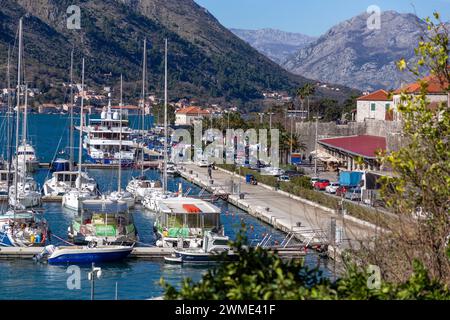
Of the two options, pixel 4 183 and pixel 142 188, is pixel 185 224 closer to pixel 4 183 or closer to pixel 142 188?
pixel 142 188

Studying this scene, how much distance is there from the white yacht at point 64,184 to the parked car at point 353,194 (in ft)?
44.0

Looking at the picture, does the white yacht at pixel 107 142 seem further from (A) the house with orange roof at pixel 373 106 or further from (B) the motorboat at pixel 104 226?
(B) the motorboat at pixel 104 226

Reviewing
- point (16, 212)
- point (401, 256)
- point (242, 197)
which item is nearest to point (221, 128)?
point (242, 197)

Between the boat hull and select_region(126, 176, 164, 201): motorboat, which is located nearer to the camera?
the boat hull

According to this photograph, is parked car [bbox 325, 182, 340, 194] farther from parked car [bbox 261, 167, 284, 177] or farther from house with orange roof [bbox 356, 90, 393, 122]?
house with orange roof [bbox 356, 90, 393, 122]

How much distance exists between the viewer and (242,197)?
164 feet

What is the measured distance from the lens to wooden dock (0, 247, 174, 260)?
105ft

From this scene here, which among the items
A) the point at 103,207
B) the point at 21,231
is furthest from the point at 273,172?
the point at 21,231

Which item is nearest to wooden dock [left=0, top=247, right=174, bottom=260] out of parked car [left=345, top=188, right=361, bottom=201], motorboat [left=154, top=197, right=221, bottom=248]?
motorboat [left=154, top=197, right=221, bottom=248]

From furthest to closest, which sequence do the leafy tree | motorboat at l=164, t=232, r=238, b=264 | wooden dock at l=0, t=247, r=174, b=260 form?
wooden dock at l=0, t=247, r=174, b=260, motorboat at l=164, t=232, r=238, b=264, the leafy tree

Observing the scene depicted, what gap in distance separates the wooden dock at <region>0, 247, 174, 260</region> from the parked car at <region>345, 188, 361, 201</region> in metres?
15.5

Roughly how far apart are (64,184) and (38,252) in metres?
21.2

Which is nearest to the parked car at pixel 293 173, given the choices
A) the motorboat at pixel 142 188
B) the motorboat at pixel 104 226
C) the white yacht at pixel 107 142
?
the motorboat at pixel 142 188
